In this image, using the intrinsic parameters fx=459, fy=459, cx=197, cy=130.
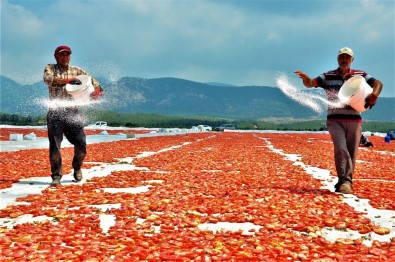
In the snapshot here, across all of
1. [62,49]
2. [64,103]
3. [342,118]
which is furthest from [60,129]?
[342,118]

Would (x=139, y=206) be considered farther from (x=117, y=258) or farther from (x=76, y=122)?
(x=76, y=122)

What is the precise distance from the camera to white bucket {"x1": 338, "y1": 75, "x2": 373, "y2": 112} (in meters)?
9.61

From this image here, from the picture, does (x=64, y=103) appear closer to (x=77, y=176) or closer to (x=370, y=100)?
(x=77, y=176)

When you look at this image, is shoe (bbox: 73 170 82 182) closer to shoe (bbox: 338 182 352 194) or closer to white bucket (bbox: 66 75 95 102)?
white bucket (bbox: 66 75 95 102)

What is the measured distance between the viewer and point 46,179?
12414mm

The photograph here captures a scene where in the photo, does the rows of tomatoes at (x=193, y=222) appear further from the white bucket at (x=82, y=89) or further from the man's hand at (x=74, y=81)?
the man's hand at (x=74, y=81)

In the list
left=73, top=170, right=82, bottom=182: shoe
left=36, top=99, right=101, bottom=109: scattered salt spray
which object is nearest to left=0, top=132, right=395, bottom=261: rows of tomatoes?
left=73, top=170, right=82, bottom=182: shoe

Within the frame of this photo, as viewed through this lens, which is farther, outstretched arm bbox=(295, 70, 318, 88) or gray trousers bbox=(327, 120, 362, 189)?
outstretched arm bbox=(295, 70, 318, 88)

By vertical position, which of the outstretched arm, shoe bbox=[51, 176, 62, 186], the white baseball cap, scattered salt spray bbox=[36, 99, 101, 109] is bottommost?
shoe bbox=[51, 176, 62, 186]

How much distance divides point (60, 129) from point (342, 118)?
21.1 ft

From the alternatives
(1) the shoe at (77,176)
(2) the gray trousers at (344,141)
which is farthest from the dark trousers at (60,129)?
(2) the gray trousers at (344,141)

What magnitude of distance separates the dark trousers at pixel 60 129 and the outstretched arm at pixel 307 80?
5.22m

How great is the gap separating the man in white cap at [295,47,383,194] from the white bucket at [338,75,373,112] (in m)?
0.22

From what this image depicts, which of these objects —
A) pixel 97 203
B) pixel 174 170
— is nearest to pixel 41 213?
pixel 97 203
